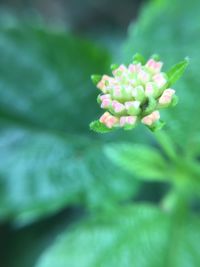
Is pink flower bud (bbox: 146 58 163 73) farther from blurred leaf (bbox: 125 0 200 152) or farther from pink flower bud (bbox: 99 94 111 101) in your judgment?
blurred leaf (bbox: 125 0 200 152)

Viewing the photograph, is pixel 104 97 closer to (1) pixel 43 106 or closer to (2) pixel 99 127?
(2) pixel 99 127

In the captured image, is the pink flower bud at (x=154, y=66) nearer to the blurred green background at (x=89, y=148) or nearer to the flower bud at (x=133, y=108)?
the flower bud at (x=133, y=108)

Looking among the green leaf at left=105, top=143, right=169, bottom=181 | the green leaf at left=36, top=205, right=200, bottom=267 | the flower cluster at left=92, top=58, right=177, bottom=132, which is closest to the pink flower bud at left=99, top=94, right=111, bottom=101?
the flower cluster at left=92, top=58, right=177, bottom=132

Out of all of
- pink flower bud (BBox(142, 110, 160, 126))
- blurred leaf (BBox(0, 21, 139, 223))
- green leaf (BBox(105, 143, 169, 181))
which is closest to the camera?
pink flower bud (BBox(142, 110, 160, 126))

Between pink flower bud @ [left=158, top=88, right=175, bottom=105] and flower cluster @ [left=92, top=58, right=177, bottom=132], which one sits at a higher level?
flower cluster @ [left=92, top=58, right=177, bottom=132]

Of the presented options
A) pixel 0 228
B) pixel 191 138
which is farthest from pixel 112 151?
pixel 0 228

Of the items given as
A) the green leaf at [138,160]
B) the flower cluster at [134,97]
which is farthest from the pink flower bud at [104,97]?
the green leaf at [138,160]

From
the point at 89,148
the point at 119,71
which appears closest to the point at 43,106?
the point at 89,148

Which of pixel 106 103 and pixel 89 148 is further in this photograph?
pixel 89 148
